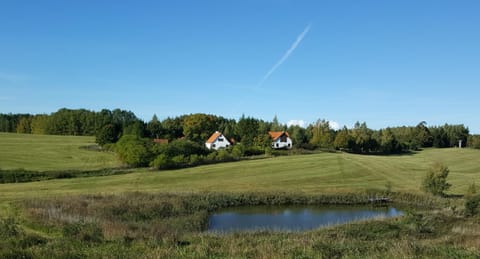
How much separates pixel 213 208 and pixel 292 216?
6497mm

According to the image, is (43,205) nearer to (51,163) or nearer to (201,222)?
(201,222)

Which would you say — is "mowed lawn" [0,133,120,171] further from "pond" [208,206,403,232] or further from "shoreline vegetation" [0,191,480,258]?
"pond" [208,206,403,232]

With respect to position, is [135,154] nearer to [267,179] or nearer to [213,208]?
[267,179]

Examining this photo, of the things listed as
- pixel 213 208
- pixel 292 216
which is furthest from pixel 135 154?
pixel 292 216

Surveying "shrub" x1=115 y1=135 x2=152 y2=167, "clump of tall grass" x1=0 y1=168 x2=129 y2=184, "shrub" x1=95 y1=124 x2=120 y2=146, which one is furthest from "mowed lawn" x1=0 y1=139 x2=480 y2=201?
"shrub" x1=95 y1=124 x2=120 y2=146

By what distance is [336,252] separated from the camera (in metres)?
9.66

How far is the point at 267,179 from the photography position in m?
46.6

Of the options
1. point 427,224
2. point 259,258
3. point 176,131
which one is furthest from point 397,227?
point 176,131

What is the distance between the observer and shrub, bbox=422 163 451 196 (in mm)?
35688

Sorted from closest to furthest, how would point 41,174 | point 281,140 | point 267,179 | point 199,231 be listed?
1. point 199,231
2. point 41,174
3. point 267,179
4. point 281,140

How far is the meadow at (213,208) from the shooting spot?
999 cm

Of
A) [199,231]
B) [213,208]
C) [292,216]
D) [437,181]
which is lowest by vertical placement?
[292,216]

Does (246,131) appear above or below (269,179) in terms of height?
above

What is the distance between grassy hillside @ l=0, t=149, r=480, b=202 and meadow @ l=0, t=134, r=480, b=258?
0.38 feet
